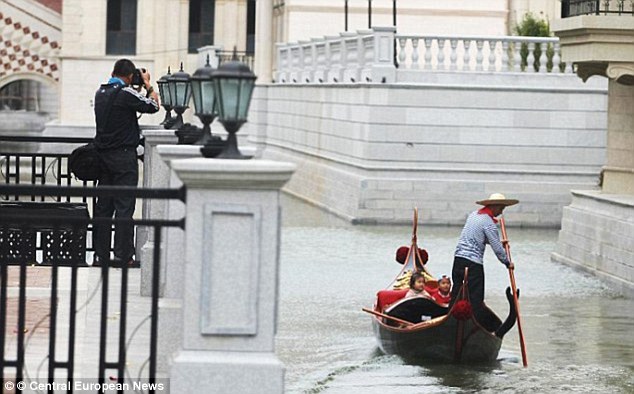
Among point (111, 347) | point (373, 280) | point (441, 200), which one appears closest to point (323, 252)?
point (373, 280)

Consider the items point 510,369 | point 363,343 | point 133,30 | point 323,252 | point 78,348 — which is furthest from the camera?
point 133,30

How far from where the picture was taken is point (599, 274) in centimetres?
2114

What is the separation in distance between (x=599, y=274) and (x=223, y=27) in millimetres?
34803

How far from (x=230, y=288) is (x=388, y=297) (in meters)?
7.90

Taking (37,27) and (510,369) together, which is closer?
(510,369)

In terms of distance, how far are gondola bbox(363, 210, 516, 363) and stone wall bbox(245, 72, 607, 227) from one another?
13975 mm

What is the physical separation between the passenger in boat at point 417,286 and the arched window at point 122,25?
39974 millimetres

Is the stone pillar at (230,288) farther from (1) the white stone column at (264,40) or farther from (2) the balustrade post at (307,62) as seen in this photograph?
(1) the white stone column at (264,40)

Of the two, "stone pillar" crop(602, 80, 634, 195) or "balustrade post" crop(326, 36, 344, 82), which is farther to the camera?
"balustrade post" crop(326, 36, 344, 82)

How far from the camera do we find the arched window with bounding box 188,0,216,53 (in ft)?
180

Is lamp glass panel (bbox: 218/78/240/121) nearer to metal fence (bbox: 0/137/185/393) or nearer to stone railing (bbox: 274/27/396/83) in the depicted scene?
metal fence (bbox: 0/137/185/393)

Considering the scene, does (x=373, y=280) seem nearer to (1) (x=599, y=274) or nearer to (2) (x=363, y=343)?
(1) (x=599, y=274)

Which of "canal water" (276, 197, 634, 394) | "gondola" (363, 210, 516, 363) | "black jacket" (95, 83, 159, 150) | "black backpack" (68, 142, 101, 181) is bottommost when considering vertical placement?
"canal water" (276, 197, 634, 394)

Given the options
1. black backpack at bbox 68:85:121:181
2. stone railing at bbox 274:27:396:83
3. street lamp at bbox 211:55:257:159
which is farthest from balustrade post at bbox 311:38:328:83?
street lamp at bbox 211:55:257:159
